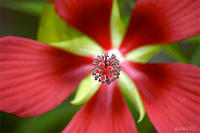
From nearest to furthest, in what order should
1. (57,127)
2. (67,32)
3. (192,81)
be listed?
1. (192,81)
2. (67,32)
3. (57,127)

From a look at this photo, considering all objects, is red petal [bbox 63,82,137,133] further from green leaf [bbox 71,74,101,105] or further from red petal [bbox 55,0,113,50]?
red petal [bbox 55,0,113,50]

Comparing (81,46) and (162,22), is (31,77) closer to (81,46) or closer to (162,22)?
(81,46)

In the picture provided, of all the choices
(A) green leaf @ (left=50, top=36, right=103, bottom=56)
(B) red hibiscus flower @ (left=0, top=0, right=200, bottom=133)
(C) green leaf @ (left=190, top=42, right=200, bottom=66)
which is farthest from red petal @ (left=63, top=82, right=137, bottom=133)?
(C) green leaf @ (left=190, top=42, right=200, bottom=66)

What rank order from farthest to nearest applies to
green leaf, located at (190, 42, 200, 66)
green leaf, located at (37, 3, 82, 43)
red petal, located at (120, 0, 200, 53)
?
green leaf, located at (190, 42, 200, 66) → green leaf, located at (37, 3, 82, 43) → red petal, located at (120, 0, 200, 53)

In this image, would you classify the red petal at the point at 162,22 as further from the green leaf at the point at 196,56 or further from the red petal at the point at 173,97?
the green leaf at the point at 196,56

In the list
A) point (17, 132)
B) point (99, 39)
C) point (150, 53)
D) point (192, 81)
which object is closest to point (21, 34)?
point (17, 132)

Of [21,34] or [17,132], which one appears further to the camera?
[21,34]

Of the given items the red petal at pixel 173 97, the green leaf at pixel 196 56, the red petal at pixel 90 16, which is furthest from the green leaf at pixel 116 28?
the green leaf at pixel 196 56

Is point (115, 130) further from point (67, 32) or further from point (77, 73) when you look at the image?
point (67, 32)
